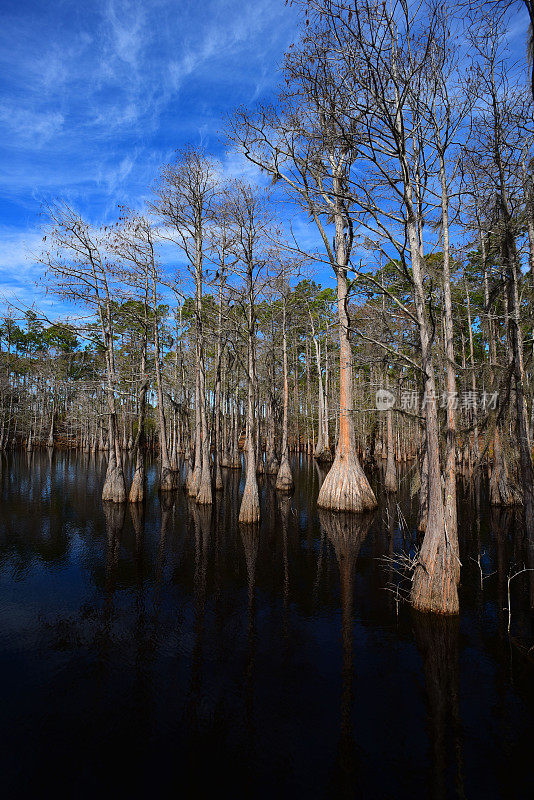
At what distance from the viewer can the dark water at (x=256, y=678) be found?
4.22m

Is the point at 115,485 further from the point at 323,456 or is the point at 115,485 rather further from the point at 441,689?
the point at 323,456

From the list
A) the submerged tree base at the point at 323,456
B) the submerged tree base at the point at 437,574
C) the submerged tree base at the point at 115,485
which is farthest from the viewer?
the submerged tree base at the point at 323,456

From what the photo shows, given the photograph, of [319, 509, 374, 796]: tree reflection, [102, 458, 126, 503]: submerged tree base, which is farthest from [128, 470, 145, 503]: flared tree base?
[319, 509, 374, 796]: tree reflection

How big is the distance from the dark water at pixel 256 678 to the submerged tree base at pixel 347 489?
4.25 meters

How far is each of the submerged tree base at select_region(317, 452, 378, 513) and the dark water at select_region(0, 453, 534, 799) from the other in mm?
4250

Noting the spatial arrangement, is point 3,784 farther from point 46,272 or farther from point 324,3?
point 46,272

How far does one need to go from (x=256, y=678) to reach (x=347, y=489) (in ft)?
35.1

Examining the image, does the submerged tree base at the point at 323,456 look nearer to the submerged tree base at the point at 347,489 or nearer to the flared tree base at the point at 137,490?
the submerged tree base at the point at 347,489

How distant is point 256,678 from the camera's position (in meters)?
5.86

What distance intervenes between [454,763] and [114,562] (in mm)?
9038

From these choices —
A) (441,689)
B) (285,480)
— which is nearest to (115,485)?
(285,480)

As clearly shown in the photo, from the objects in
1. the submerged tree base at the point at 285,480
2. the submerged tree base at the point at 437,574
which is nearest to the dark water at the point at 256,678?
the submerged tree base at the point at 437,574

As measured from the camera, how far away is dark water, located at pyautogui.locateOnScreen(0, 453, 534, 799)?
4.22 m

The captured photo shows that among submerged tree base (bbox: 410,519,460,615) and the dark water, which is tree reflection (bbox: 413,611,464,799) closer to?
the dark water
